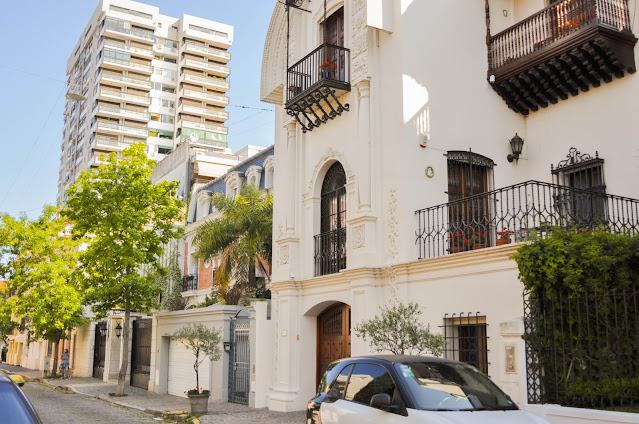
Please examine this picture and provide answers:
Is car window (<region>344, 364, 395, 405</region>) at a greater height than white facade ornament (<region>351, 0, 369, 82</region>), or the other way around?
white facade ornament (<region>351, 0, 369, 82</region>)

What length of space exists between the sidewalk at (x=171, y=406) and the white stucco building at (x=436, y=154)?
831 mm

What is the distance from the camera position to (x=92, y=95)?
74.9 meters

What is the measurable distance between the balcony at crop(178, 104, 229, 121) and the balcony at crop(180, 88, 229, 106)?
990 mm

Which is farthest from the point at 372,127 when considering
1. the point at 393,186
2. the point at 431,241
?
the point at 431,241

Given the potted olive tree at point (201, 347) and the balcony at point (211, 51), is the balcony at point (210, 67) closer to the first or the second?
the balcony at point (211, 51)

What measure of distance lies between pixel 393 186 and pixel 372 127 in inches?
65.3

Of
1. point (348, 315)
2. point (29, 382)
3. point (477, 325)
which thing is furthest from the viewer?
point (29, 382)

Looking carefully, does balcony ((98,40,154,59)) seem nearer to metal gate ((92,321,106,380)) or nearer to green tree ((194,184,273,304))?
metal gate ((92,321,106,380))

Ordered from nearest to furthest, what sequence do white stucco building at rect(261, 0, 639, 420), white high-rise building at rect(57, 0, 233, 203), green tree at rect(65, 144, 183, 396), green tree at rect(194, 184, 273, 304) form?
1. white stucco building at rect(261, 0, 639, 420)
2. green tree at rect(194, 184, 273, 304)
3. green tree at rect(65, 144, 183, 396)
4. white high-rise building at rect(57, 0, 233, 203)

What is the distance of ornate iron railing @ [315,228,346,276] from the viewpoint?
1595 centimetres

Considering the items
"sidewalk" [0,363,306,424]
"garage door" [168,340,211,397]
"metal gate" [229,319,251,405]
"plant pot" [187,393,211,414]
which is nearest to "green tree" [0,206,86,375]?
"sidewalk" [0,363,306,424]

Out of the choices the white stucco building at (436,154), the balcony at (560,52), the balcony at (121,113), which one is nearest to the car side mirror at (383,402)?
the white stucco building at (436,154)

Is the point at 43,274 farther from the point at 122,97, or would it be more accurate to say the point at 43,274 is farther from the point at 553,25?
the point at 122,97

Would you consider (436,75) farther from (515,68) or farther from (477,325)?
(477,325)
